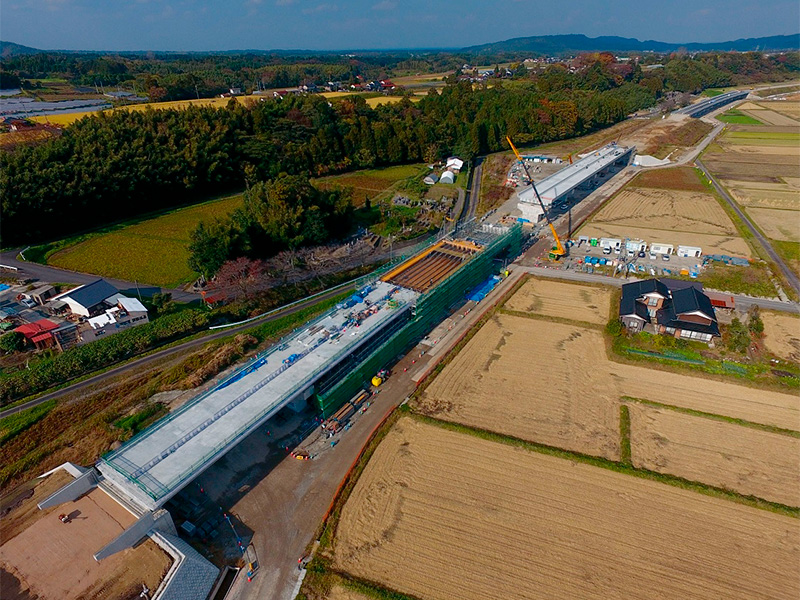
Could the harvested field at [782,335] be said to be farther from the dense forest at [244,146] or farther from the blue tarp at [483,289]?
the dense forest at [244,146]

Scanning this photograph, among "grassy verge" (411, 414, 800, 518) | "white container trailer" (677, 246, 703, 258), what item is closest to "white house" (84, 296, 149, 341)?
"grassy verge" (411, 414, 800, 518)

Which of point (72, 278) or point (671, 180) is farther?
point (671, 180)

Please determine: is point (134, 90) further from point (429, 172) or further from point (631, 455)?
point (631, 455)

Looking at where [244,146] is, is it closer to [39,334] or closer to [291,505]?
[39,334]

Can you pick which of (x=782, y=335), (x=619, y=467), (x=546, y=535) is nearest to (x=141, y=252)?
(x=546, y=535)

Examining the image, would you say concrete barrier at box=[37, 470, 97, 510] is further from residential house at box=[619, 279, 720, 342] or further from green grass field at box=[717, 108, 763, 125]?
green grass field at box=[717, 108, 763, 125]

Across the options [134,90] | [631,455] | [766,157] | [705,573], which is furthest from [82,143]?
[766,157]
